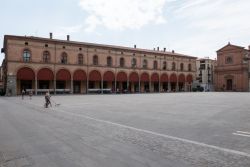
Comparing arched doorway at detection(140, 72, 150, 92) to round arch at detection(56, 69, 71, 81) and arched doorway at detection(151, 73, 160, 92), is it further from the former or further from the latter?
round arch at detection(56, 69, 71, 81)

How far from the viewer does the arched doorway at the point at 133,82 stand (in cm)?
5709

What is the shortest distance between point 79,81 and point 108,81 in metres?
6.66

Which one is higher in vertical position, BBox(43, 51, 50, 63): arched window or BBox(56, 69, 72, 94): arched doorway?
BBox(43, 51, 50, 63): arched window

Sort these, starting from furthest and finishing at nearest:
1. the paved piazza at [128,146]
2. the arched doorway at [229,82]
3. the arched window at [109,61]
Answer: the arched doorway at [229,82]
the arched window at [109,61]
the paved piazza at [128,146]

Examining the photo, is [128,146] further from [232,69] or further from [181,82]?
[232,69]

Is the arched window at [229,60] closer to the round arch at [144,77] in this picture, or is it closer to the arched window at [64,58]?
the round arch at [144,77]

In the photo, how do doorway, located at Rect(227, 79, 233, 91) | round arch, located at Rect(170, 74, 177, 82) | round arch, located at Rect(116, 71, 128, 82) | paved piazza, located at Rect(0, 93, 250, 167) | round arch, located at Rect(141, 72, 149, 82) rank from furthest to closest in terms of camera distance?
doorway, located at Rect(227, 79, 233, 91)
round arch, located at Rect(170, 74, 177, 82)
round arch, located at Rect(141, 72, 149, 82)
round arch, located at Rect(116, 71, 128, 82)
paved piazza, located at Rect(0, 93, 250, 167)

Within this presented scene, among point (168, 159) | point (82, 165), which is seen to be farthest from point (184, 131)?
point (82, 165)

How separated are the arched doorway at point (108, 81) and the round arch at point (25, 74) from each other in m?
14.7

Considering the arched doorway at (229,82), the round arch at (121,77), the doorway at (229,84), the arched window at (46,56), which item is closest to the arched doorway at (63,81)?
the arched window at (46,56)

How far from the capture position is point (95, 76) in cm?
5088

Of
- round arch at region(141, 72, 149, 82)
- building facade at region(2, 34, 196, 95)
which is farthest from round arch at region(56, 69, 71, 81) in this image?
round arch at region(141, 72, 149, 82)

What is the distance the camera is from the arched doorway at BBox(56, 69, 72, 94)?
46.3 metres

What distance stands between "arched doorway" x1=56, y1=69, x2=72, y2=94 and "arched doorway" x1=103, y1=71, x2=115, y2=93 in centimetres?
773
